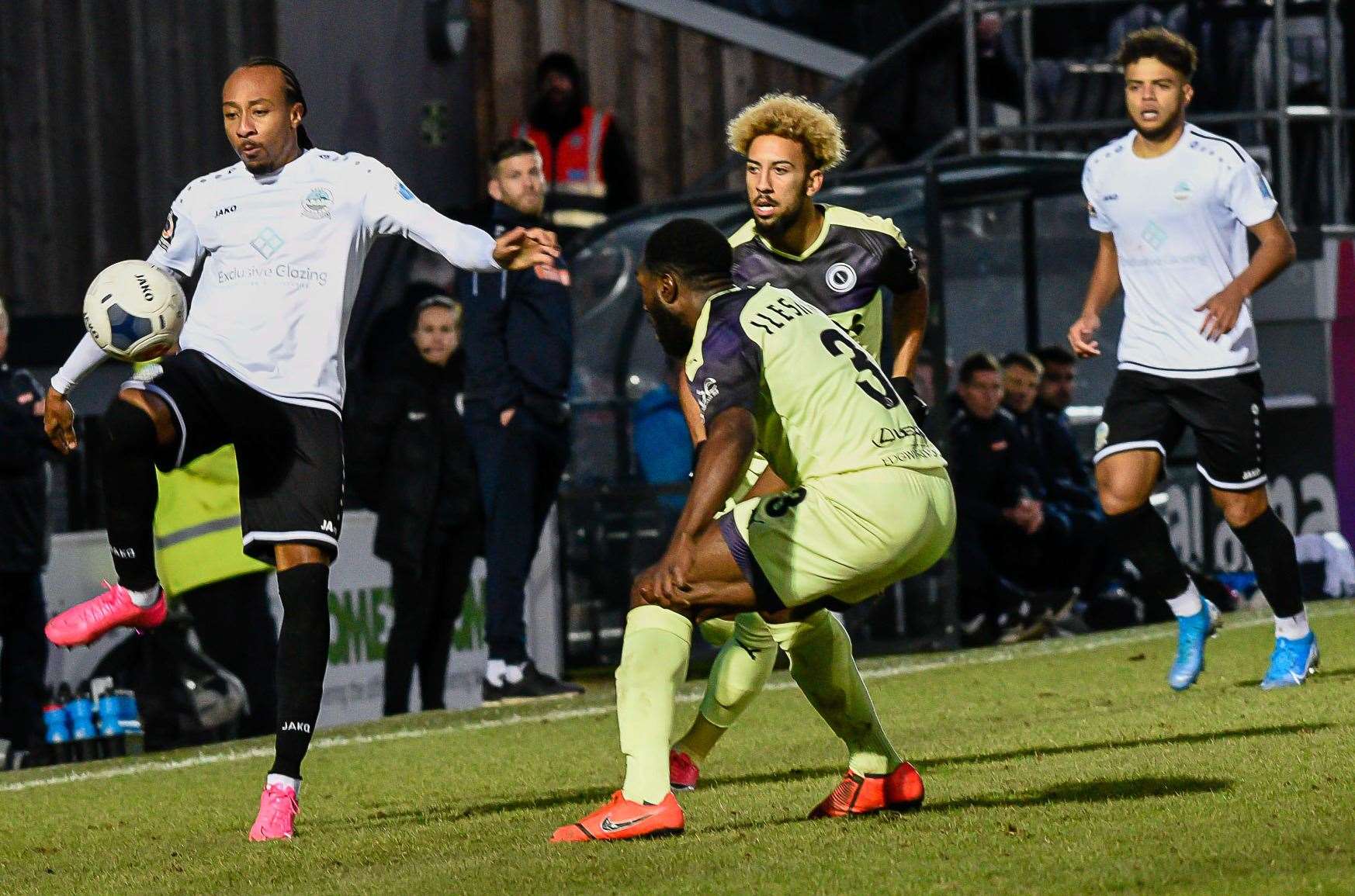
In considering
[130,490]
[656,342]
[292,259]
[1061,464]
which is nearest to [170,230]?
[292,259]

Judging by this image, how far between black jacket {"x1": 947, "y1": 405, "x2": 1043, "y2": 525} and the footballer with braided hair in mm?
5672

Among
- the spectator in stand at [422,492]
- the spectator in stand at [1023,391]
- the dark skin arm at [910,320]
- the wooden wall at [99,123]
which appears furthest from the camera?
the wooden wall at [99,123]

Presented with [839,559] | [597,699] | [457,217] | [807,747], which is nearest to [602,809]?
[839,559]

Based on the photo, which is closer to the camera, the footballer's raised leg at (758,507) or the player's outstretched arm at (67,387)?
the footballer's raised leg at (758,507)

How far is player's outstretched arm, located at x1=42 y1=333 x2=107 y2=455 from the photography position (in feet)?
23.1

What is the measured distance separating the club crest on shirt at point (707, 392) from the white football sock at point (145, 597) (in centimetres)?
199

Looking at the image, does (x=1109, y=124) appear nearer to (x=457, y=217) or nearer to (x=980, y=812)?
(x=457, y=217)

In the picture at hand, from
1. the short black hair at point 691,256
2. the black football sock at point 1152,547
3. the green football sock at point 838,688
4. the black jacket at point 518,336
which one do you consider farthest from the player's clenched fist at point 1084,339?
the short black hair at point 691,256

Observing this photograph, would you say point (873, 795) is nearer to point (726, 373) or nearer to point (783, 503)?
point (783, 503)

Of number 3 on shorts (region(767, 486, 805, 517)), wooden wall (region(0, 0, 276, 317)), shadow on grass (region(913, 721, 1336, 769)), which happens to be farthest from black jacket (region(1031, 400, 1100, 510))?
number 3 on shorts (region(767, 486, 805, 517))

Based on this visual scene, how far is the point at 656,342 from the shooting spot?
1478 centimetres

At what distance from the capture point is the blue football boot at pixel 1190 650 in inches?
349

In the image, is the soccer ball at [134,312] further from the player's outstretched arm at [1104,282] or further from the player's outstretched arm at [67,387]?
the player's outstretched arm at [1104,282]

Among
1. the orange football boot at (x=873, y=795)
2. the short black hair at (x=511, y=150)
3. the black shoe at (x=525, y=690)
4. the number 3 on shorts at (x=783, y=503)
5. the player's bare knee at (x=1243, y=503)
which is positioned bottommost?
the black shoe at (x=525, y=690)
